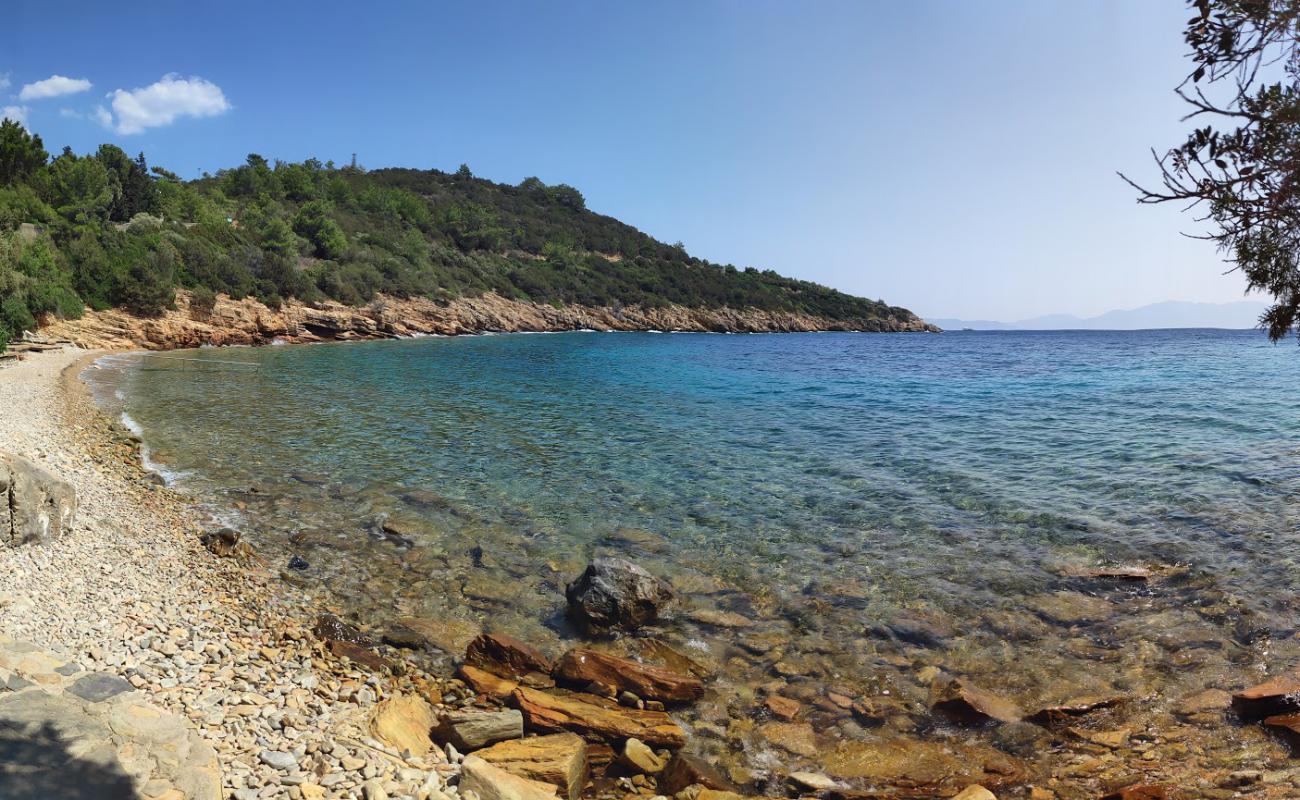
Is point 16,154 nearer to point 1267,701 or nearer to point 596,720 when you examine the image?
point 596,720

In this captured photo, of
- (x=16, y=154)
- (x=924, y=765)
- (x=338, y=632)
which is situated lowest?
(x=924, y=765)

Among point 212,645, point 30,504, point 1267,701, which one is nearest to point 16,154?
point 30,504

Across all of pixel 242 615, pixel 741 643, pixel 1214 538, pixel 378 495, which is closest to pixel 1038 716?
pixel 741 643

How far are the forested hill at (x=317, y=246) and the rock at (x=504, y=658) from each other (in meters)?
30.7

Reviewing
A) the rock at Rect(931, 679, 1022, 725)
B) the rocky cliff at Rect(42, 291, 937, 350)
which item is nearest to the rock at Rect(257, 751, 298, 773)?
the rock at Rect(931, 679, 1022, 725)

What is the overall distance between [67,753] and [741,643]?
587cm

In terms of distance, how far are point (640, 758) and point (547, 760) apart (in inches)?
32.9

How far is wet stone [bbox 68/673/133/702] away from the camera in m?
4.41

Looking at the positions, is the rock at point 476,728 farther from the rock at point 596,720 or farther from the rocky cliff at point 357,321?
the rocky cliff at point 357,321

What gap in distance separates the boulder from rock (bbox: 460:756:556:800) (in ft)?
22.0

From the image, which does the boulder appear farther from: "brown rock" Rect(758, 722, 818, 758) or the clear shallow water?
"brown rock" Rect(758, 722, 818, 758)

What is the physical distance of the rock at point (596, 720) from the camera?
5473 millimetres

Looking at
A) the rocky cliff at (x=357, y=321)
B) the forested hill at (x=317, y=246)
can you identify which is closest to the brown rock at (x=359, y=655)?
the forested hill at (x=317, y=246)

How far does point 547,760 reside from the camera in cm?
488
